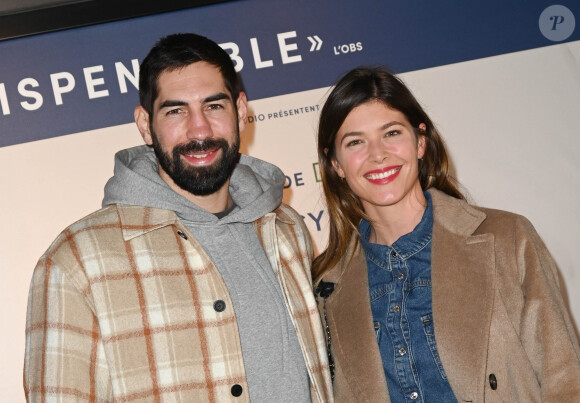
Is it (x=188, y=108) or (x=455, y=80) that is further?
(x=455, y=80)

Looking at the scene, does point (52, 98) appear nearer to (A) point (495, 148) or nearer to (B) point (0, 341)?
(B) point (0, 341)

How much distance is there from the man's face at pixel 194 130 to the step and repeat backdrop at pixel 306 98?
1030 millimetres

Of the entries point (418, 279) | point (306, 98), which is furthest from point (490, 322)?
point (306, 98)

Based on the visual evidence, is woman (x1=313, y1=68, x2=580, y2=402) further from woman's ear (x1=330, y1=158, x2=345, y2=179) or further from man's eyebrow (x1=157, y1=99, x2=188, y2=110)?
man's eyebrow (x1=157, y1=99, x2=188, y2=110)

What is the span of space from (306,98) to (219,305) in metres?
1.58

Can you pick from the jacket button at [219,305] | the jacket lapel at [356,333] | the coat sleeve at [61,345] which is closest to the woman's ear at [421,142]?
the jacket lapel at [356,333]

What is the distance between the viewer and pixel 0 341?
341 cm

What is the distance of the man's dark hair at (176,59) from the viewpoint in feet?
8.45

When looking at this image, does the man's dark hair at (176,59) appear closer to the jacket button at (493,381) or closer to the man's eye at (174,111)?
the man's eye at (174,111)

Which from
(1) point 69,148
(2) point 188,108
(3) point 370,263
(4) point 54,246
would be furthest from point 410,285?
(1) point 69,148

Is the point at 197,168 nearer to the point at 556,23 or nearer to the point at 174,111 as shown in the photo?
the point at 174,111

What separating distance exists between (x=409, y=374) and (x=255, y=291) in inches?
22.7

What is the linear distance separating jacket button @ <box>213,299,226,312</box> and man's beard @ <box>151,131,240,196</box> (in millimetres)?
414

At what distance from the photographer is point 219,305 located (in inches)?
92.1
